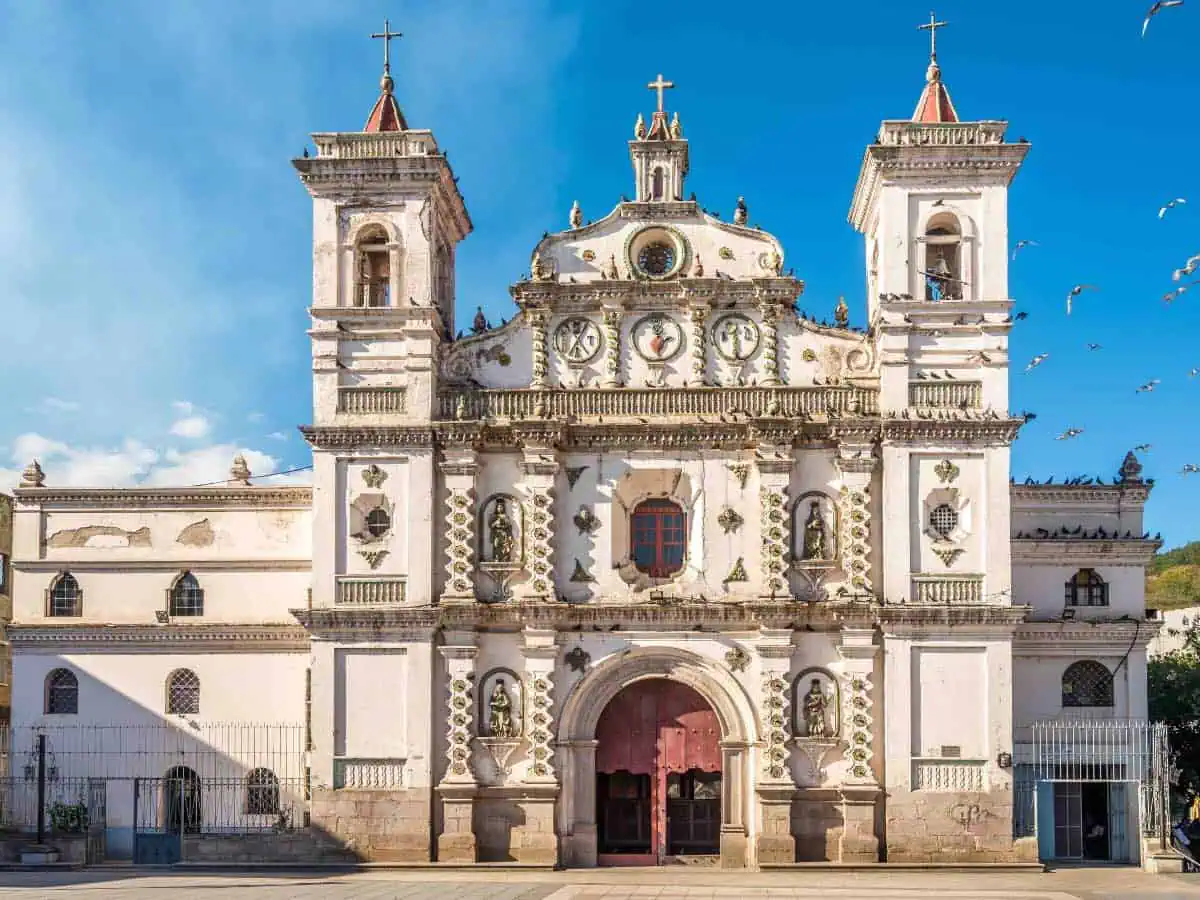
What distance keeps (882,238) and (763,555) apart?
24.6ft

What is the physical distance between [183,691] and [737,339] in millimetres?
15282

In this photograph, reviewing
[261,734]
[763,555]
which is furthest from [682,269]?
[261,734]

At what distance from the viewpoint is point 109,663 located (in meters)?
37.2

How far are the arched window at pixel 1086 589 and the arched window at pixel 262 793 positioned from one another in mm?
18932

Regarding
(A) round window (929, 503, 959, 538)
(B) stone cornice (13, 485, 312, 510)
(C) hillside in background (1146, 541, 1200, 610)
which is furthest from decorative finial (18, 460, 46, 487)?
(C) hillside in background (1146, 541, 1200, 610)

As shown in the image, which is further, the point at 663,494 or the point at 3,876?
the point at 663,494

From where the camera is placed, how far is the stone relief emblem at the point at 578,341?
35.5m

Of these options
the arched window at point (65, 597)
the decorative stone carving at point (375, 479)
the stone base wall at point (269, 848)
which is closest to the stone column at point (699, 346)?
the decorative stone carving at point (375, 479)

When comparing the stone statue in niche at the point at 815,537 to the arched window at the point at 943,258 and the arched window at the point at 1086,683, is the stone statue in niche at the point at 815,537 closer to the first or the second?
the arched window at the point at 943,258

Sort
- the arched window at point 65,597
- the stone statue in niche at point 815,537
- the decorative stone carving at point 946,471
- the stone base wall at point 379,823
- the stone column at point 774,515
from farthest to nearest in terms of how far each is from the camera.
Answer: the arched window at point 65,597, the stone statue in niche at point 815,537, the decorative stone carving at point 946,471, the stone column at point 774,515, the stone base wall at point 379,823

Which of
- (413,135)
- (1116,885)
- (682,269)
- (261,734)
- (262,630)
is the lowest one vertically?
(1116,885)

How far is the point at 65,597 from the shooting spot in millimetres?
37906

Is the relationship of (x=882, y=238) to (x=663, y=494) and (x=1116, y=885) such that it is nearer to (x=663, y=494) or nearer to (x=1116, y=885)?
(x=663, y=494)

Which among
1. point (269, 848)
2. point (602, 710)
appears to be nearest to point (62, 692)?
point (269, 848)
